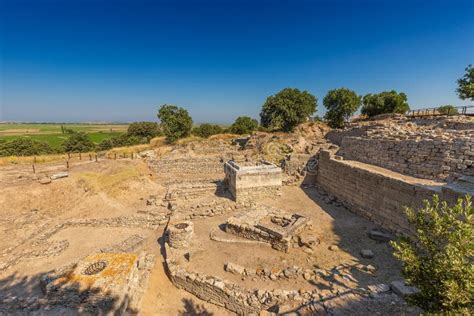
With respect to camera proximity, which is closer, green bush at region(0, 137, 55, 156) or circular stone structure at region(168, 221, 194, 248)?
circular stone structure at region(168, 221, 194, 248)

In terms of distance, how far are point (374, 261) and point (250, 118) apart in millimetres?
40682

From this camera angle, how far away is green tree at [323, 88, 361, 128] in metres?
29.4

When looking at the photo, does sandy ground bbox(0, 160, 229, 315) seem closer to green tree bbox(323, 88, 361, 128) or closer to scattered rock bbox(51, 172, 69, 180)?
scattered rock bbox(51, 172, 69, 180)

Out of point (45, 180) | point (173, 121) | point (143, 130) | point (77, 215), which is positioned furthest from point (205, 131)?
point (77, 215)

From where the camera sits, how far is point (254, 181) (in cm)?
1212

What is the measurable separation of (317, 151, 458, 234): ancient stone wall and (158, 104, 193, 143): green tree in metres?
21.4

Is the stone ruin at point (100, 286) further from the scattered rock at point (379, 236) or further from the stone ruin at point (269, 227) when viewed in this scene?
the scattered rock at point (379, 236)

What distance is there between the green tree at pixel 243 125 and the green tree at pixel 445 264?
38.8 meters

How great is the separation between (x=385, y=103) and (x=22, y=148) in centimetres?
5079

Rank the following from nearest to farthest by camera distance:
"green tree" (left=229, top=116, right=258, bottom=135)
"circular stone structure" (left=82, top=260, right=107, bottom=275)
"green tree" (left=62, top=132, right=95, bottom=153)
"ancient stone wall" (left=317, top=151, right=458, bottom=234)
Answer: "circular stone structure" (left=82, top=260, right=107, bottom=275) < "ancient stone wall" (left=317, top=151, right=458, bottom=234) < "green tree" (left=62, top=132, right=95, bottom=153) < "green tree" (left=229, top=116, right=258, bottom=135)

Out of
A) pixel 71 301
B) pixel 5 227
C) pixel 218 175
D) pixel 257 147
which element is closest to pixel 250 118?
pixel 257 147

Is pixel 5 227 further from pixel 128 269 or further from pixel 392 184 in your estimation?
pixel 392 184

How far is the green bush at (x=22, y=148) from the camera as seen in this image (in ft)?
88.3

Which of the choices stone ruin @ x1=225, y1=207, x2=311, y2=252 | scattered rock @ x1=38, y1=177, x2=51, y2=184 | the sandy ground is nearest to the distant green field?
the sandy ground
